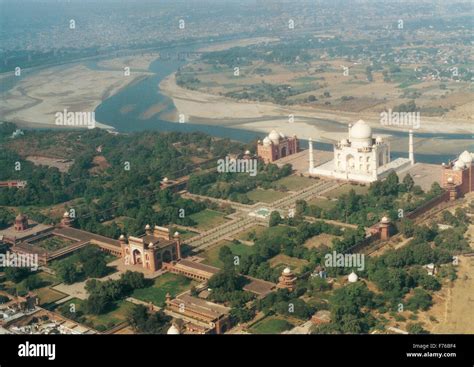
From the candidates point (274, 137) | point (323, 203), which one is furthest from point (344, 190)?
point (274, 137)

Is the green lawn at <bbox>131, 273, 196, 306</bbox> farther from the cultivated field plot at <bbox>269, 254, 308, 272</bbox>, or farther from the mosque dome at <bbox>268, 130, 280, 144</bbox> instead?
the mosque dome at <bbox>268, 130, 280, 144</bbox>

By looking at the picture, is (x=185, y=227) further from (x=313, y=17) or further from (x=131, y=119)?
(x=313, y=17)

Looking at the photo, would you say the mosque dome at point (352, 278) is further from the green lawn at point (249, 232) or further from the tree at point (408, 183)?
the tree at point (408, 183)

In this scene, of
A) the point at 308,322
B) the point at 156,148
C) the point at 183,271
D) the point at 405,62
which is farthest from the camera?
the point at 405,62

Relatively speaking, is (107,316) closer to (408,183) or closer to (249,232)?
(249,232)

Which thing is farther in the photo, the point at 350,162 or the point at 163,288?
the point at 350,162

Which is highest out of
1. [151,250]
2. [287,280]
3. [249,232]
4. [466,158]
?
[466,158]

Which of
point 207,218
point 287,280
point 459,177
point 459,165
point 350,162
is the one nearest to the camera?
point 287,280

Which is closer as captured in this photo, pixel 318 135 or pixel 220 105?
pixel 318 135

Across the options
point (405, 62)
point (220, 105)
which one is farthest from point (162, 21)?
point (220, 105)
